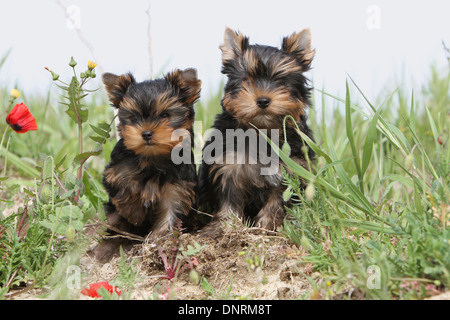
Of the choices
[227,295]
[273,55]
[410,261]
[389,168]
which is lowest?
[227,295]

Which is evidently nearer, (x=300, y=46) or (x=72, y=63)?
(x=72, y=63)

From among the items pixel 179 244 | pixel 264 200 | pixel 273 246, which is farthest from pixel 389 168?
pixel 179 244

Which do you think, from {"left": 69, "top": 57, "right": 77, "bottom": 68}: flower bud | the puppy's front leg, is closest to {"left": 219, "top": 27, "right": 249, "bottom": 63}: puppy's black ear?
the puppy's front leg

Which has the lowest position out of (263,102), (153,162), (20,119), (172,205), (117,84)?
(172,205)

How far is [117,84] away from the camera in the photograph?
16.9 ft

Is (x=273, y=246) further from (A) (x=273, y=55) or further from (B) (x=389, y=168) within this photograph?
(B) (x=389, y=168)

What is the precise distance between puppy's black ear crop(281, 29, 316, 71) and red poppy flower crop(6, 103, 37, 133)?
2.49m

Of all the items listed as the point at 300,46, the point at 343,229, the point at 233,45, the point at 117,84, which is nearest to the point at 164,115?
the point at 117,84

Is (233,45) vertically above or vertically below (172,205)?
above

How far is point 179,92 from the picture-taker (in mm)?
5121

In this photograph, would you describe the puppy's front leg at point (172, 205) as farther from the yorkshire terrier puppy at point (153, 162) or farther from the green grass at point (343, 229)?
the green grass at point (343, 229)

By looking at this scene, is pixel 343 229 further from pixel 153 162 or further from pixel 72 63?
pixel 72 63

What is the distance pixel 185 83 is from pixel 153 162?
0.81 metres

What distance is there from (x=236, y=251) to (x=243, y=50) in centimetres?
189
